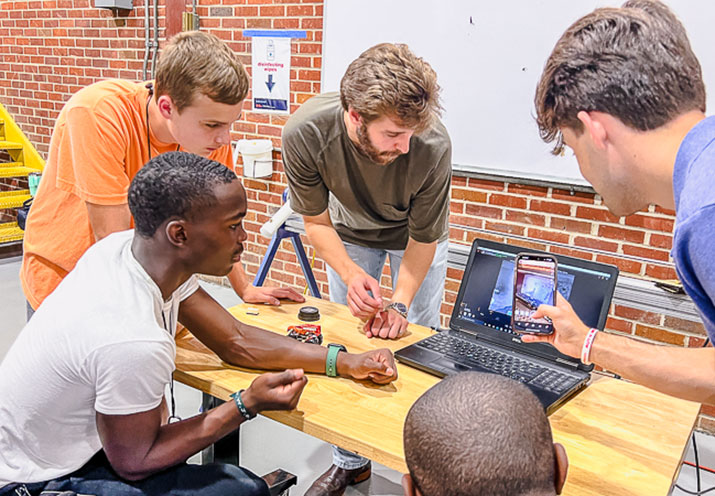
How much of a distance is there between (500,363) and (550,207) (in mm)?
1615

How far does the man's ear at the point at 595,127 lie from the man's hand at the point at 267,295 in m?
1.09

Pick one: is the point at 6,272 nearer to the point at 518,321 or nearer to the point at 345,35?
the point at 345,35

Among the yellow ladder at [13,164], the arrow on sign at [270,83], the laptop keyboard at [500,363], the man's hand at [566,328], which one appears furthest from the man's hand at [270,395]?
the yellow ladder at [13,164]

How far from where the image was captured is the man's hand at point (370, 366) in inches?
53.2

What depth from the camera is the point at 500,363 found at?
1.41 meters

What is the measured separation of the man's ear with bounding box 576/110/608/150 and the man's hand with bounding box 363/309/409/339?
795 millimetres

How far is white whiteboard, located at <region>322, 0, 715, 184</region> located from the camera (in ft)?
8.95

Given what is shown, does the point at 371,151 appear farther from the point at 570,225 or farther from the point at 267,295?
the point at 570,225

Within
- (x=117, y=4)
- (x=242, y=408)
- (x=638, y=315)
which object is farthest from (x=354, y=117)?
(x=117, y=4)

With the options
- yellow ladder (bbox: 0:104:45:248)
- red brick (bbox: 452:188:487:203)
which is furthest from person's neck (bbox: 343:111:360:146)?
yellow ladder (bbox: 0:104:45:248)

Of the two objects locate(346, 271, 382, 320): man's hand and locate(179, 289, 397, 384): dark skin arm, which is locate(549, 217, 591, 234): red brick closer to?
locate(346, 271, 382, 320): man's hand

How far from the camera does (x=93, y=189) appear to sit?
5.10 feet

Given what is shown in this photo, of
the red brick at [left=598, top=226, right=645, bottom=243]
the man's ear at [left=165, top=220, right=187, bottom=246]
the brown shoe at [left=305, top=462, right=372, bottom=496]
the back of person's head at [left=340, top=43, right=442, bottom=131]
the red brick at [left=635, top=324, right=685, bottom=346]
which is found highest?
the back of person's head at [left=340, top=43, right=442, bottom=131]

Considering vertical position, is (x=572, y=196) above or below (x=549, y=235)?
above
